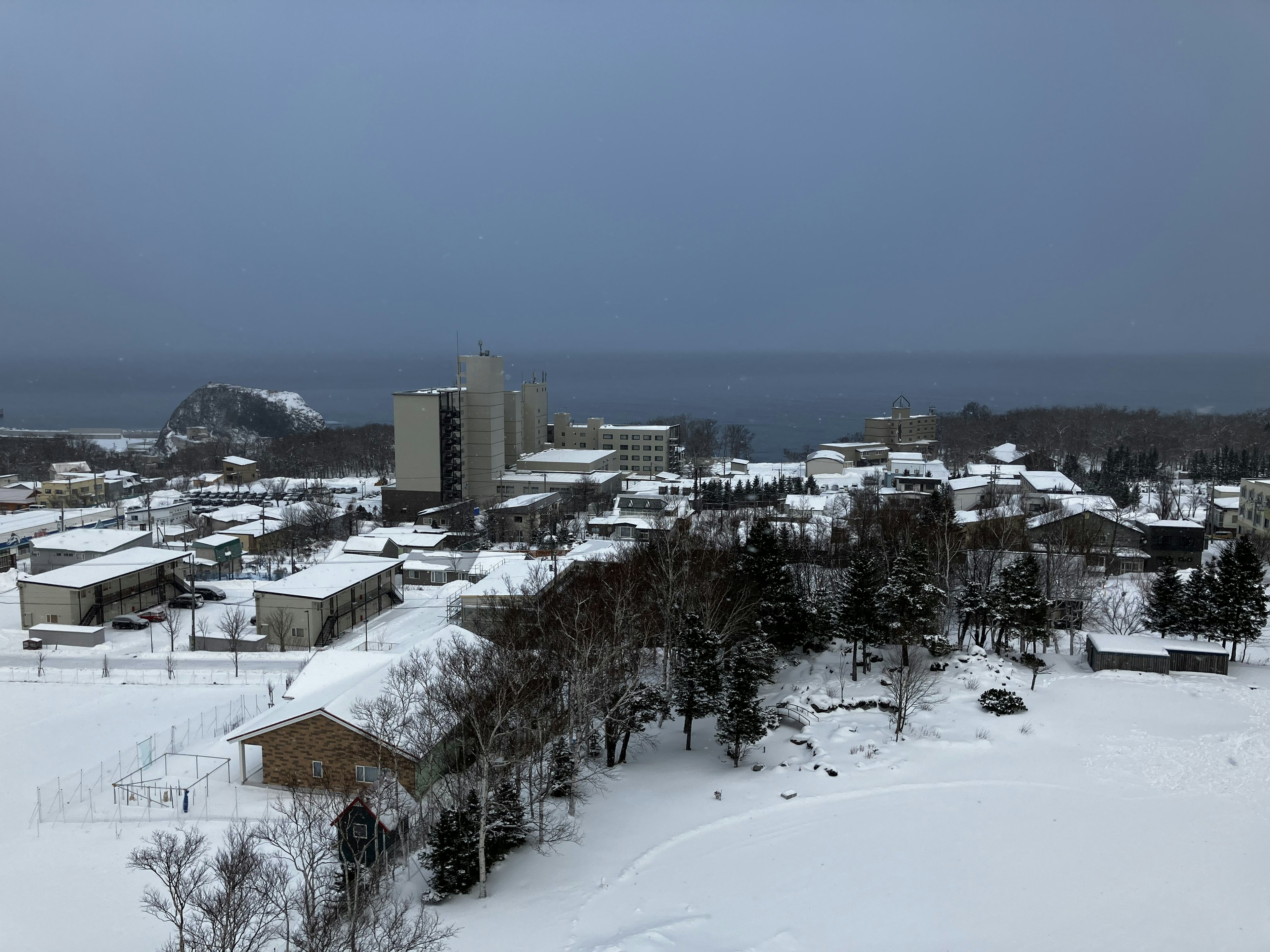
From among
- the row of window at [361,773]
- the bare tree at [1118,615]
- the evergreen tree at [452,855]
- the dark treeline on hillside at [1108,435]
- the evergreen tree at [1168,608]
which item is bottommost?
the row of window at [361,773]

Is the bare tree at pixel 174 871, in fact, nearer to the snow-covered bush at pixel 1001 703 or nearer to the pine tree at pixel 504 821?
the pine tree at pixel 504 821

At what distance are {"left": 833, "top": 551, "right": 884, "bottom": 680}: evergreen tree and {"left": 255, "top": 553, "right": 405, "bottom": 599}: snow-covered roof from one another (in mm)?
16100

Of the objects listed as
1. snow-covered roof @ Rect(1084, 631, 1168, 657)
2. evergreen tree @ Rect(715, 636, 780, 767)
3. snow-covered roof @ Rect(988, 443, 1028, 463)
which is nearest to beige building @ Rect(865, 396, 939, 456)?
snow-covered roof @ Rect(988, 443, 1028, 463)

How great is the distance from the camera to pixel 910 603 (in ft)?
61.9

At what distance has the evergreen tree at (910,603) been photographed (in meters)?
18.9

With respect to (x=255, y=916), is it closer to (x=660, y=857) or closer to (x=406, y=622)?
(x=660, y=857)

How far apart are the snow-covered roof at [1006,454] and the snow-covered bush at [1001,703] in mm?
54210

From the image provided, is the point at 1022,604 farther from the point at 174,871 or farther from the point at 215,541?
the point at 215,541

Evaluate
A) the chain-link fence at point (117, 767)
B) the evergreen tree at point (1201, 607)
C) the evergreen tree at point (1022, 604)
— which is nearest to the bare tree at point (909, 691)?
the evergreen tree at point (1022, 604)

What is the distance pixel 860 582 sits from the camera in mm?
19109

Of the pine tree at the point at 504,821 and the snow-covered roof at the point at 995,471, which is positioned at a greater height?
the snow-covered roof at the point at 995,471

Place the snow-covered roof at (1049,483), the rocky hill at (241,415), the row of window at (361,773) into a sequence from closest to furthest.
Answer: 1. the row of window at (361,773)
2. the snow-covered roof at (1049,483)
3. the rocky hill at (241,415)

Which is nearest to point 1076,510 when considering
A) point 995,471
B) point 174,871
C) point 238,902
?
point 995,471

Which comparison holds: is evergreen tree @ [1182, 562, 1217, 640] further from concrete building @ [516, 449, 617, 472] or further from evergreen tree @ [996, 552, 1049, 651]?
concrete building @ [516, 449, 617, 472]
